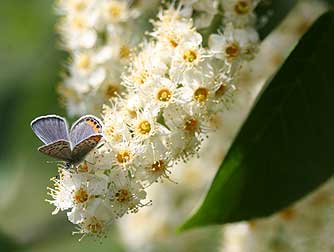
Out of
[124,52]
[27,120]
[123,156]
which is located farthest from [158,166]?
[27,120]

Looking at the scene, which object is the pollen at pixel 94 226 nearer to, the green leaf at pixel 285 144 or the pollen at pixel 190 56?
the green leaf at pixel 285 144

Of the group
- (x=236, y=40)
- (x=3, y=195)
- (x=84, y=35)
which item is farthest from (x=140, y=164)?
(x=3, y=195)

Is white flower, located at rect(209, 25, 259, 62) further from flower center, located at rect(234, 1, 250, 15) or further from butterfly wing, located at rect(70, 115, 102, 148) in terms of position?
butterfly wing, located at rect(70, 115, 102, 148)

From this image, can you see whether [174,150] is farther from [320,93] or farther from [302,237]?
[302,237]

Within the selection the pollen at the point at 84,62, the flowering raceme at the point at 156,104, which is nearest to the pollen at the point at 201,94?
the flowering raceme at the point at 156,104

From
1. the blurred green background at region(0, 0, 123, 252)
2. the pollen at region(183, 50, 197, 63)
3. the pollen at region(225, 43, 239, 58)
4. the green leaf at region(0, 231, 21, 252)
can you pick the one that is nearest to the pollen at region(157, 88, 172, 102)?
the pollen at region(183, 50, 197, 63)
